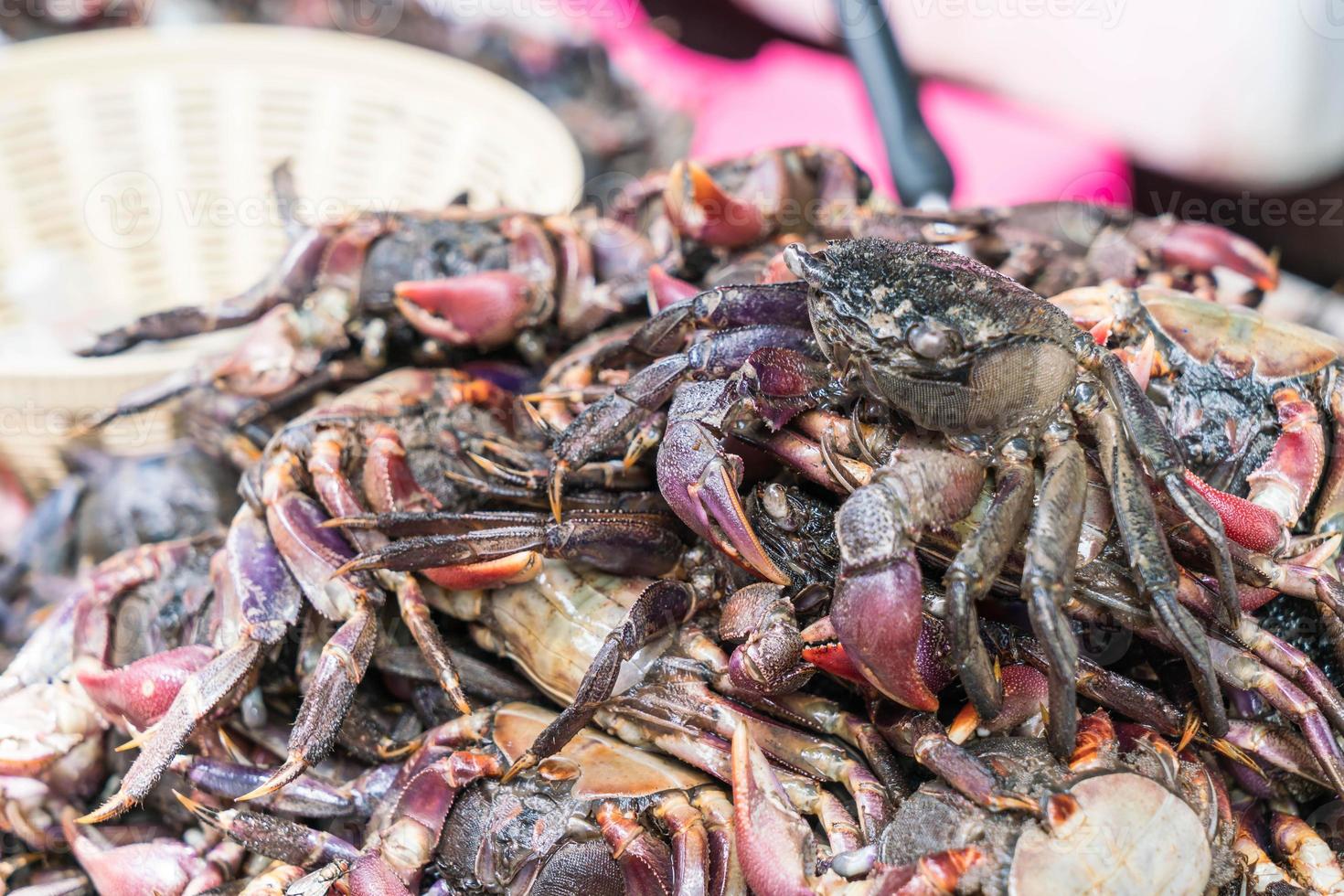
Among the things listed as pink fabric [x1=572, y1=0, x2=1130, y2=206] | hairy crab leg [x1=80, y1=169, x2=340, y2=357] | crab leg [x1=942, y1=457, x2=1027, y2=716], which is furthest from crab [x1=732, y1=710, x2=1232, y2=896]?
pink fabric [x1=572, y1=0, x2=1130, y2=206]

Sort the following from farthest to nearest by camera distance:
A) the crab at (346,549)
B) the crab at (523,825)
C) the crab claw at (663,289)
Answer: the crab claw at (663,289)
the crab at (346,549)
the crab at (523,825)

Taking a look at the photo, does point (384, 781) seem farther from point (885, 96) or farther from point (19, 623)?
point (885, 96)

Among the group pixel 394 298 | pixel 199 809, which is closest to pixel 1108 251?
pixel 394 298

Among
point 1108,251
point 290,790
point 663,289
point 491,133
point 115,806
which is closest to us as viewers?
point 115,806

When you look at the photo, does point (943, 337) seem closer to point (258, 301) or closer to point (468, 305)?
point (468, 305)

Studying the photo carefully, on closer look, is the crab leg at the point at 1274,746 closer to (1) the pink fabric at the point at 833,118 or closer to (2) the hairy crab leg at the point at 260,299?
(1) the pink fabric at the point at 833,118

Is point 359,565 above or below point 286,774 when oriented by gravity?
above

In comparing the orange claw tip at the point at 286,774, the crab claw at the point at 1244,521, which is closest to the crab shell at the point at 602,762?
the orange claw tip at the point at 286,774

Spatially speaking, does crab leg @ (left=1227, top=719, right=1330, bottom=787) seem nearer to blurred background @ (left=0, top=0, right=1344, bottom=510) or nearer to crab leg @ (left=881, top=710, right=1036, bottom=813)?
crab leg @ (left=881, top=710, right=1036, bottom=813)
